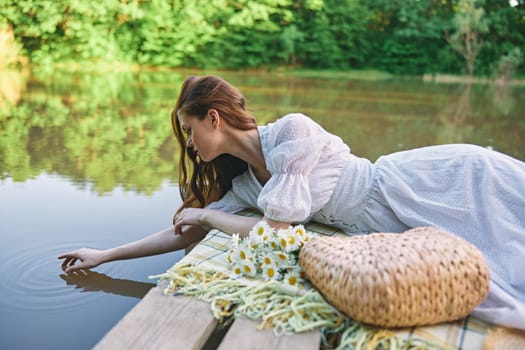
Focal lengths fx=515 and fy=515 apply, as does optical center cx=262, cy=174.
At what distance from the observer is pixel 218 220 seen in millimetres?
1945

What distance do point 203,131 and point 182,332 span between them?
0.84 metres

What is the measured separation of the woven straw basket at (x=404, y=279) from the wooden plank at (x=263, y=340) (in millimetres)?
114

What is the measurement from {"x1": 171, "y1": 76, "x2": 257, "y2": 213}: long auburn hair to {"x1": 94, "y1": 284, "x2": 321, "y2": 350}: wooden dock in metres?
0.77

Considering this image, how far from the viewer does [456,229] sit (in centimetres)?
171

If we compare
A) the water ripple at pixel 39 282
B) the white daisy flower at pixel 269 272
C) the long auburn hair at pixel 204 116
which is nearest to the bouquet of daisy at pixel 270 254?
the white daisy flower at pixel 269 272

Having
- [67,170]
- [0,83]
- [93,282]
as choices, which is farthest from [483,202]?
[0,83]

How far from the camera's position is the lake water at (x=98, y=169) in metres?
1.89

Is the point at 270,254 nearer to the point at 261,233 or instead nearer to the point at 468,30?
the point at 261,233

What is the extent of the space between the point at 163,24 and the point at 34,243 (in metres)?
14.8

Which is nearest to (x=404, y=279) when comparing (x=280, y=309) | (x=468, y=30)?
(x=280, y=309)

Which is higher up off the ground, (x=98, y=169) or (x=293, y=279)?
(x=293, y=279)

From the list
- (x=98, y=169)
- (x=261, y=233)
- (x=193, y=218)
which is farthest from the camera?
(x=98, y=169)

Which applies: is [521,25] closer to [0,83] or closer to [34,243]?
[0,83]

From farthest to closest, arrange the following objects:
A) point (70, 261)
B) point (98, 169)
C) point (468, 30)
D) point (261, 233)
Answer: point (468, 30), point (98, 169), point (70, 261), point (261, 233)
